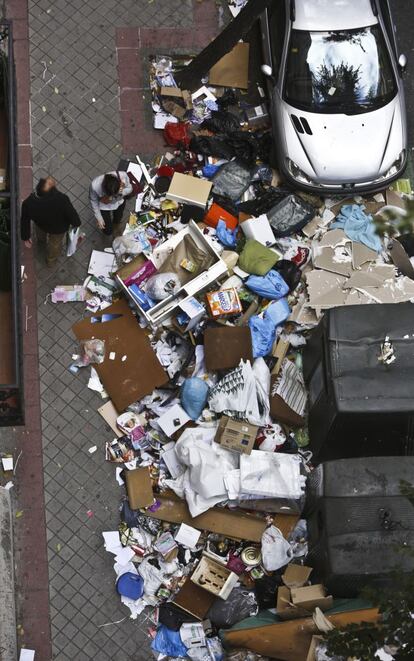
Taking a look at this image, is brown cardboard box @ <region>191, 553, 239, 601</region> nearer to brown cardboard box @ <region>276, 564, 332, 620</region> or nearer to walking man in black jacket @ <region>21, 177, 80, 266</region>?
brown cardboard box @ <region>276, 564, 332, 620</region>

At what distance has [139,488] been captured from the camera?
10148 millimetres

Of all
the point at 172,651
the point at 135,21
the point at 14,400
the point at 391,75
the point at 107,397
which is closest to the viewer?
the point at 14,400

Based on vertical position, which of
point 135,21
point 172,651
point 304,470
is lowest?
point 172,651

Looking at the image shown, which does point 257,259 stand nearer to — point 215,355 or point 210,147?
point 215,355

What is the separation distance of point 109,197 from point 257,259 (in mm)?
1830

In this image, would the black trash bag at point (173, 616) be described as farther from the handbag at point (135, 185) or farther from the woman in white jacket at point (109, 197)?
the handbag at point (135, 185)

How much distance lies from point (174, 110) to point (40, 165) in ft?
5.86

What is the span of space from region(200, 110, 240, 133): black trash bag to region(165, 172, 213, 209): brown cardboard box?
2.75ft

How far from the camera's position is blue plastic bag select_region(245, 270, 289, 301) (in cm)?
1085

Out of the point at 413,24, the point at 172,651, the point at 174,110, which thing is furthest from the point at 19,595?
the point at 413,24

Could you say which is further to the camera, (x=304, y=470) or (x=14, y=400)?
(x=304, y=470)

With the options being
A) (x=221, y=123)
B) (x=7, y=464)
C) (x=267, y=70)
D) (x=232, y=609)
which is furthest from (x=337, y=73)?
(x=232, y=609)

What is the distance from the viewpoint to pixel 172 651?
9750mm

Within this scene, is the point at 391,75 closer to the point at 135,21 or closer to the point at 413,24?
the point at 413,24
